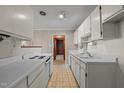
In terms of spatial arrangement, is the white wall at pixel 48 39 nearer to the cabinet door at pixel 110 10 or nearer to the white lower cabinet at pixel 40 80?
the white lower cabinet at pixel 40 80

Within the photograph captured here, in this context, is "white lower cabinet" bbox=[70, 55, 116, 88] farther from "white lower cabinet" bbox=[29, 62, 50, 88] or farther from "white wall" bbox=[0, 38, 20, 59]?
"white wall" bbox=[0, 38, 20, 59]

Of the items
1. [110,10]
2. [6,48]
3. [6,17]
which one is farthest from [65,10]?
[6,17]

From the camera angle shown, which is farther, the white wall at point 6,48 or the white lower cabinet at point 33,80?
the white wall at point 6,48

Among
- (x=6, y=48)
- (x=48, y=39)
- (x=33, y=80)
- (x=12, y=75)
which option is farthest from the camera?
(x=48, y=39)

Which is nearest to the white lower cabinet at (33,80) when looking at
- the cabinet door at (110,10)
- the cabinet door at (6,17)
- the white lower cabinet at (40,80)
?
the white lower cabinet at (40,80)

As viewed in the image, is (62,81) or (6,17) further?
(62,81)

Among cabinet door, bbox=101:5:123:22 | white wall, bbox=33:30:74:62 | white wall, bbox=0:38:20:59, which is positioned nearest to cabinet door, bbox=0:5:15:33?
white wall, bbox=0:38:20:59

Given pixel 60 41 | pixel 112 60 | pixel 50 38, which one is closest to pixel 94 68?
pixel 112 60

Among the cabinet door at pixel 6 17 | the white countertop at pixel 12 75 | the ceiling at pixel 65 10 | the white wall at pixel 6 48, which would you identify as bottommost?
the white countertop at pixel 12 75

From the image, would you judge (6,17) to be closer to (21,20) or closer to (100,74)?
(21,20)
